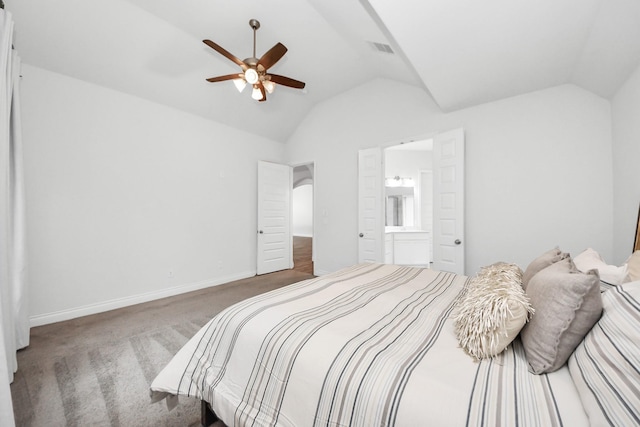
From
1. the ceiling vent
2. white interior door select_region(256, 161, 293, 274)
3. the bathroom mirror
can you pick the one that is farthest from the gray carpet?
the bathroom mirror

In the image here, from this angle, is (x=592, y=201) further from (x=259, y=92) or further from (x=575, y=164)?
(x=259, y=92)

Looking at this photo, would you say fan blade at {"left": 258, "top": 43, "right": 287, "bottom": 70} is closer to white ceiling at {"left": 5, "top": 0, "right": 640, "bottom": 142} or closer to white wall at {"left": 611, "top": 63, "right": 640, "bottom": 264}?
white ceiling at {"left": 5, "top": 0, "right": 640, "bottom": 142}

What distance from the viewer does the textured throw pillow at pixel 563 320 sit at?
80 cm

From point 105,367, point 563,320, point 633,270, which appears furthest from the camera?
point 105,367

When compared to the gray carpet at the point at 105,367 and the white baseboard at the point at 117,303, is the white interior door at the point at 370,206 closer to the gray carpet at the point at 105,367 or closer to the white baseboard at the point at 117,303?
the gray carpet at the point at 105,367

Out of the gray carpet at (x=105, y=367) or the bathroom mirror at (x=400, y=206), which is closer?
the gray carpet at (x=105, y=367)

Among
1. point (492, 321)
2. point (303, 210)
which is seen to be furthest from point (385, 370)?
point (303, 210)

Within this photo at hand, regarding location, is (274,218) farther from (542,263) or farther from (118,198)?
(542,263)

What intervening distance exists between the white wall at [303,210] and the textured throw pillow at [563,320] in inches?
418

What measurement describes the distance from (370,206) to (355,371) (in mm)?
3191

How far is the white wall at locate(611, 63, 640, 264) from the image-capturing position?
1915 mm

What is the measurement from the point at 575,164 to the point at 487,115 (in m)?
1.02

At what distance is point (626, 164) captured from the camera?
2084 millimetres

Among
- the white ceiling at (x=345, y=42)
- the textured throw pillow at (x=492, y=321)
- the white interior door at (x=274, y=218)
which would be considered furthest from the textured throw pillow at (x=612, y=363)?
the white interior door at (x=274, y=218)
